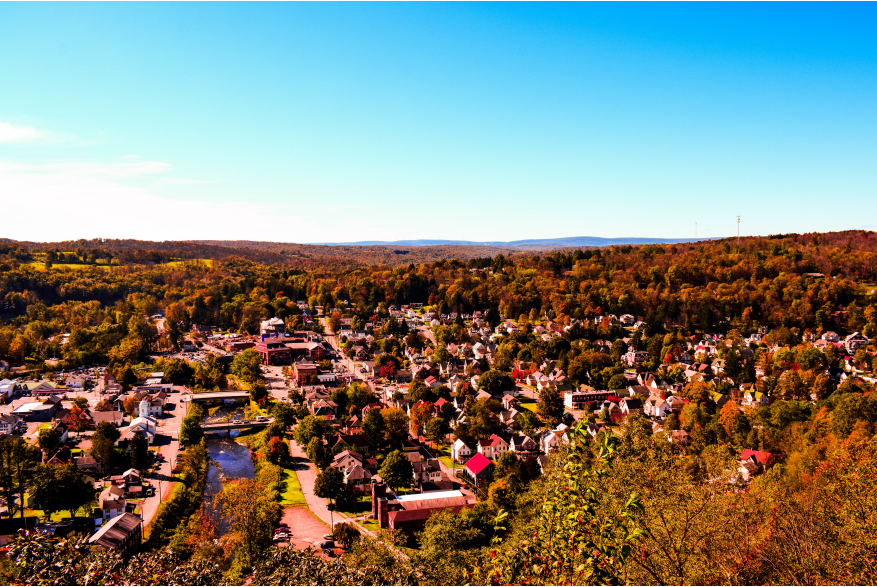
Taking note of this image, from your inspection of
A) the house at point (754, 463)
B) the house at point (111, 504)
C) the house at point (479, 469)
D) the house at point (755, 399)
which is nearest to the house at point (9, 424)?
the house at point (111, 504)

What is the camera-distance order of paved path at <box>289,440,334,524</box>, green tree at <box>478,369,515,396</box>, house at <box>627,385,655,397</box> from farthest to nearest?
green tree at <box>478,369,515,396</box>, house at <box>627,385,655,397</box>, paved path at <box>289,440,334,524</box>

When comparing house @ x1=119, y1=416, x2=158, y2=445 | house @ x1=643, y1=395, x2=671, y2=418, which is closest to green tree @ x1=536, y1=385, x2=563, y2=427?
house @ x1=643, y1=395, x2=671, y2=418

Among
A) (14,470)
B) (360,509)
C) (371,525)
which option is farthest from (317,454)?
(14,470)

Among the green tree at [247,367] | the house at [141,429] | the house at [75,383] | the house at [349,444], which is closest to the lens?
the house at [349,444]

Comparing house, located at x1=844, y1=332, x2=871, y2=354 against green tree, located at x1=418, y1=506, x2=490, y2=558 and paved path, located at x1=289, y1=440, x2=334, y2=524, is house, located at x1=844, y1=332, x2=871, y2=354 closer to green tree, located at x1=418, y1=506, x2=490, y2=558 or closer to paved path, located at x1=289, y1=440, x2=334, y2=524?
green tree, located at x1=418, y1=506, x2=490, y2=558

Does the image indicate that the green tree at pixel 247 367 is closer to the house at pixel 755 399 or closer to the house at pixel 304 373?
the house at pixel 304 373

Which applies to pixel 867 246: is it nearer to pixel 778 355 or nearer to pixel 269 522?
pixel 778 355
